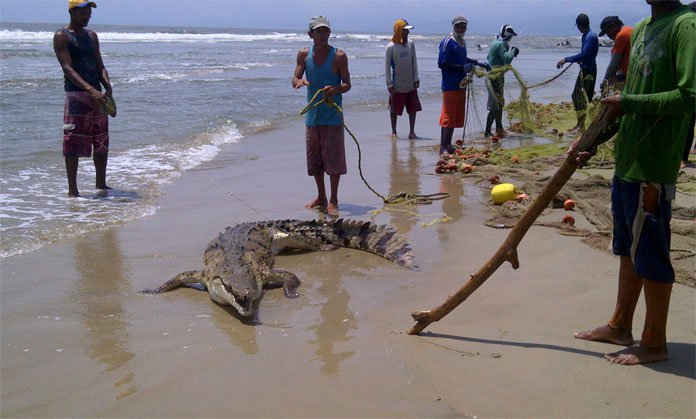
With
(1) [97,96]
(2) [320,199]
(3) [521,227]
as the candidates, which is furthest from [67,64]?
(3) [521,227]

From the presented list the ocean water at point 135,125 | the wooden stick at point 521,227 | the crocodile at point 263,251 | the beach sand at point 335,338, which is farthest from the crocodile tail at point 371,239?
the ocean water at point 135,125

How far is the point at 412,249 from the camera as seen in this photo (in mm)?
5789

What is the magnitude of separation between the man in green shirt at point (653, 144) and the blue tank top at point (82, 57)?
631cm

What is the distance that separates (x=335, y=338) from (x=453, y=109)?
675 centimetres

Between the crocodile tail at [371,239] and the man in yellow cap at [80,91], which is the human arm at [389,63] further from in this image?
the crocodile tail at [371,239]

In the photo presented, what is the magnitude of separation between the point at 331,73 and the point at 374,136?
211 inches

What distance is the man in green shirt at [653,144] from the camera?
316cm

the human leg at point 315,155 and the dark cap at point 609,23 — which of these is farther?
the dark cap at point 609,23

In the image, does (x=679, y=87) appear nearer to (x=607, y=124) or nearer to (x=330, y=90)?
(x=607, y=124)

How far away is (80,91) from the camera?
775cm

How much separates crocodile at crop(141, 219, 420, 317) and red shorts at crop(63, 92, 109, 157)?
290 centimetres

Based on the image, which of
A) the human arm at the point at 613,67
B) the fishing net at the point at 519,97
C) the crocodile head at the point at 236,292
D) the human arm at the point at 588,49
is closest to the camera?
the crocodile head at the point at 236,292

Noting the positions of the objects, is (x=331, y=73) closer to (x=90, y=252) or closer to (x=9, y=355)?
(x=90, y=252)

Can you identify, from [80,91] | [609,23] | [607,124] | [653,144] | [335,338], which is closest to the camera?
[653,144]
